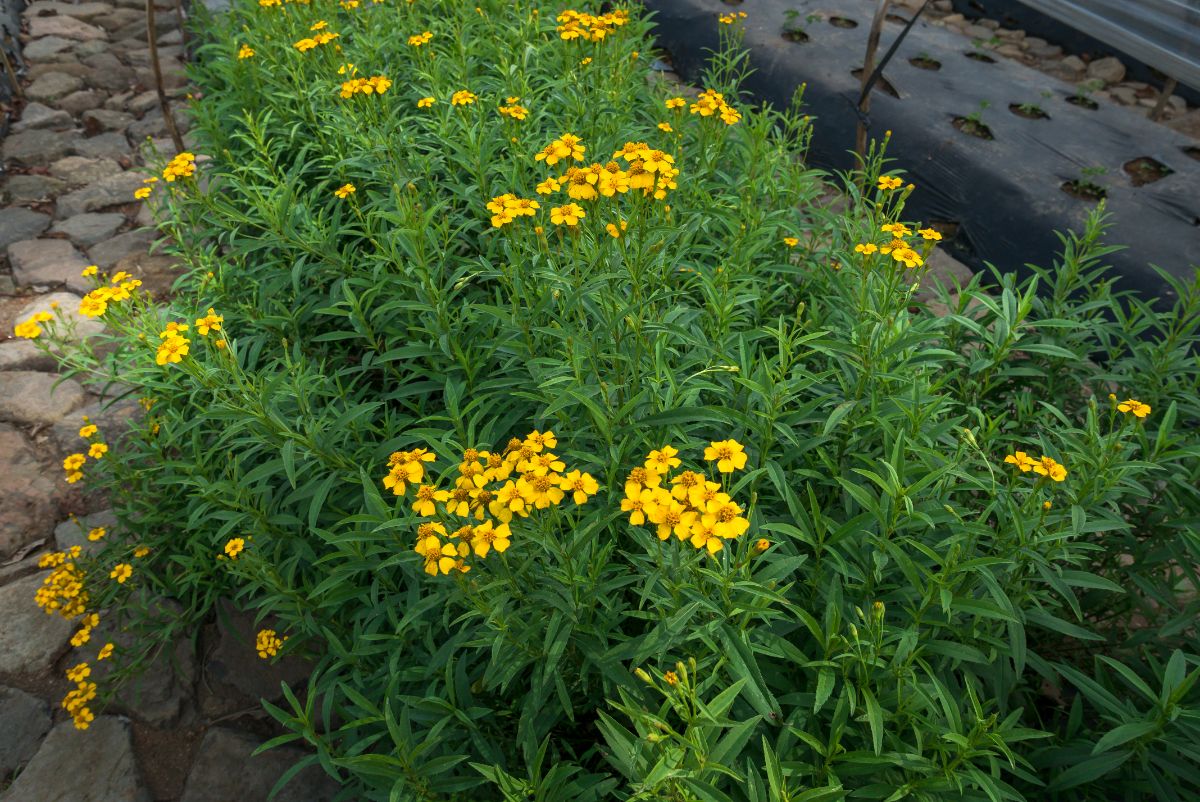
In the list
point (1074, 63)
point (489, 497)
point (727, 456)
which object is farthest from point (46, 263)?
point (1074, 63)

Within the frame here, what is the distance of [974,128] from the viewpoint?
14.2ft

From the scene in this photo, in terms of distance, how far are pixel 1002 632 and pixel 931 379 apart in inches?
32.4

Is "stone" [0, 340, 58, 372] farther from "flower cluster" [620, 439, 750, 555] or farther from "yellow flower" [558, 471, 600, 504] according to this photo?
"flower cluster" [620, 439, 750, 555]

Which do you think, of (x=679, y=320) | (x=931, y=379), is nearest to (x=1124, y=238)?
(x=931, y=379)

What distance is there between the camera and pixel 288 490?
2328 millimetres

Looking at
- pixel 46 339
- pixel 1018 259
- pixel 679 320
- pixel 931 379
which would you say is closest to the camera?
pixel 679 320

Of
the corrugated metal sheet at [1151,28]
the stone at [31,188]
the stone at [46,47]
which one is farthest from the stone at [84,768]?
the stone at [46,47]

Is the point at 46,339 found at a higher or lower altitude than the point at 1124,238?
lower

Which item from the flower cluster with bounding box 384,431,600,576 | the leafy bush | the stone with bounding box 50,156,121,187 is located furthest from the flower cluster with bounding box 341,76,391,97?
the stone with bounding box 50,156,121,187

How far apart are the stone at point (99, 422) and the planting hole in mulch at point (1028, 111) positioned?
4.95 meters

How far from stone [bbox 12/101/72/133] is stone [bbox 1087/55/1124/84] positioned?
7500 mm

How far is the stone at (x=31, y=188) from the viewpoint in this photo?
4.56 meters

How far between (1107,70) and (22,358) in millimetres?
7266

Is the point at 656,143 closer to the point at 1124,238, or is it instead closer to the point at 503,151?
the point at 503,151
